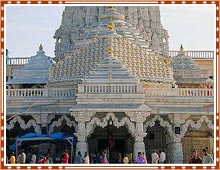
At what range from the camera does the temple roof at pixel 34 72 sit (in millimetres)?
33844

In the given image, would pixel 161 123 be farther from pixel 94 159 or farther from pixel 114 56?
pixel 114 56

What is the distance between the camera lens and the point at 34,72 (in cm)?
3462

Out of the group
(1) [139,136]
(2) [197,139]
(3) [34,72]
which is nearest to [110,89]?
(1) [139,136]

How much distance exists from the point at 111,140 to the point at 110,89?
9.95ft

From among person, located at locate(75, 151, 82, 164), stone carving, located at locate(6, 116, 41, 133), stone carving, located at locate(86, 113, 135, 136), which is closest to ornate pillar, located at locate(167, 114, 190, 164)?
stone carving, located at locate(86, 113, 135, 136)

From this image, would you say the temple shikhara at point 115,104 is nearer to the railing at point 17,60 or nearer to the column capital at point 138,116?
the column capital at point 138,116

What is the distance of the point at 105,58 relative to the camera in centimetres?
2281

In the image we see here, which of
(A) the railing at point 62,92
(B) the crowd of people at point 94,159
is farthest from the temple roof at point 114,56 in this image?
(B) the crowd of people at point 94,159

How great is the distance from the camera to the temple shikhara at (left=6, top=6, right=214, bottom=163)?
21188 mm

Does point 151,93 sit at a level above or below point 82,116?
above

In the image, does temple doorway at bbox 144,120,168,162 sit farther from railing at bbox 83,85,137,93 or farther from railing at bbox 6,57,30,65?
railing at bbox 6,57,30,65

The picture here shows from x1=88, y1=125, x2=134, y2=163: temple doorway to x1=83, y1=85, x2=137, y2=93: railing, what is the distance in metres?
2.85

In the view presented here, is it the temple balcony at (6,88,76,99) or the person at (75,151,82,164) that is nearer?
the person at (75,151,82,164)

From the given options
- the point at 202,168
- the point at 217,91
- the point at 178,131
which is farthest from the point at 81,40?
the point at 202,168
